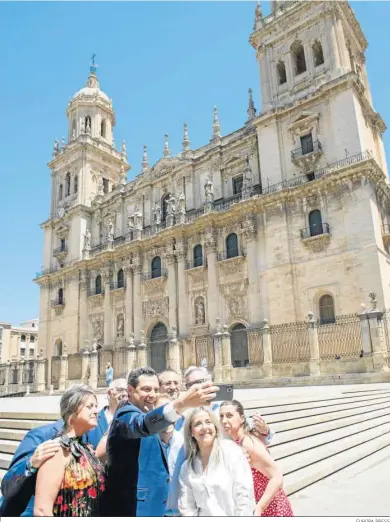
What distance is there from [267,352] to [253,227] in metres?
7.19

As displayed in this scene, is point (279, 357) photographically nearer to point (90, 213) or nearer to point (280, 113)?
point (280, 113)

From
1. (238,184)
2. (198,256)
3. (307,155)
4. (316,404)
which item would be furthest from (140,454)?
(238,184)

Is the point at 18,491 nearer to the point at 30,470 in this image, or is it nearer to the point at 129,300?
the point at 30,470

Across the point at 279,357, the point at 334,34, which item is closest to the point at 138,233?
the point at 279,357

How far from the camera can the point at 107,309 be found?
29.4 metres

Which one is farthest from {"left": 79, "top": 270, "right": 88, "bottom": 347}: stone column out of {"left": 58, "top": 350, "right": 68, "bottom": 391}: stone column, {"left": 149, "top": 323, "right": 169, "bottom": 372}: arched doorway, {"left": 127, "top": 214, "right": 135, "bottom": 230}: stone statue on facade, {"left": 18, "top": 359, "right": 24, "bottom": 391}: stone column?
{"left": 149, "top": 323, "right": 169, "bottom": 372}: arched doorway

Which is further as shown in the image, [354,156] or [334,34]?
[334,34]

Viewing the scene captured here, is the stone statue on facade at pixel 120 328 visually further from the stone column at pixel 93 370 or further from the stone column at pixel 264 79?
the stone column at pixel 264 79

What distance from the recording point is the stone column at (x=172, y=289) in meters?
25.2

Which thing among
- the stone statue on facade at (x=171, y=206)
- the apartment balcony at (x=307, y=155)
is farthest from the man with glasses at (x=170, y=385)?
the stone statue on facade at (x=171, y=206)

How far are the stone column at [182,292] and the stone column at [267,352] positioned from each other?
647cm

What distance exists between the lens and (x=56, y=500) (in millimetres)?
2088

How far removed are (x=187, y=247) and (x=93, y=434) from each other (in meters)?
23.1

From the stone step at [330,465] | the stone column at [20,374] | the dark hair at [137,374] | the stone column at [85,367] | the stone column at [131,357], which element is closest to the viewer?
the dark hair at [137,374]
